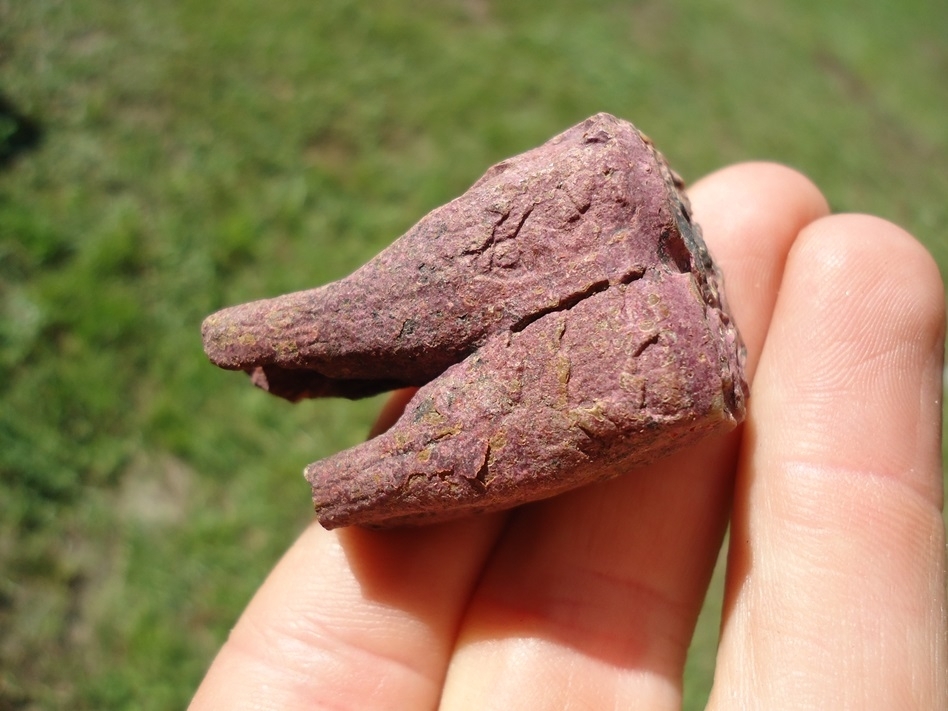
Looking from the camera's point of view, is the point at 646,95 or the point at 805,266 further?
the point at 646,95

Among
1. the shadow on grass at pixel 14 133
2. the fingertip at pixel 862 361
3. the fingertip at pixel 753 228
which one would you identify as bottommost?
the fingertip at pixel 862 361

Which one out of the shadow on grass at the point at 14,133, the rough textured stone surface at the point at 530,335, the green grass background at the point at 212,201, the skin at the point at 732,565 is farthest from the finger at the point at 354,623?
the shadow on grass at the point at 14,133

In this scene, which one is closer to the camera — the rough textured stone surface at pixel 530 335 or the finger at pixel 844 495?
the rough textured stone surface at pixel 530 335

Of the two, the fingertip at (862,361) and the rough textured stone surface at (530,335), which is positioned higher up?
the rough textured stone surface at (530,335)

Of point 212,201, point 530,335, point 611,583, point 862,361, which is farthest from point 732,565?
point 212,201

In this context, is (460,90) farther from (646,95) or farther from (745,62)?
(745,62)

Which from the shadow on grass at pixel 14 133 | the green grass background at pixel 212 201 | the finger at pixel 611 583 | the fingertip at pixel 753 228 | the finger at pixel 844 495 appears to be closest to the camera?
the finger at pixel 844 495

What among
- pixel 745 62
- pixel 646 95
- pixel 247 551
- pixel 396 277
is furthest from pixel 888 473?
pixel 745 62

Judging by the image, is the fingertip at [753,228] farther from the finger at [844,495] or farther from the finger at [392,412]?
the finger at [392,412]

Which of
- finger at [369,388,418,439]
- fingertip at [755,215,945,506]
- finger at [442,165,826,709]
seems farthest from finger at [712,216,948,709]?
finger at [369,388,418,439]
